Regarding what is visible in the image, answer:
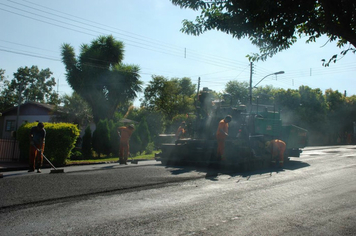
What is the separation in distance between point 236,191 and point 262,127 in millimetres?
6317

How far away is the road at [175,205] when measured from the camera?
15.3ft

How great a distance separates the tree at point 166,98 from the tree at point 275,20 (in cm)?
3054

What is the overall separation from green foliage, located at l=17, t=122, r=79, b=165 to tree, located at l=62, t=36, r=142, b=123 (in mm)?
16521

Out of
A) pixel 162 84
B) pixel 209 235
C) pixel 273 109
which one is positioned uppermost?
pixel 162 84

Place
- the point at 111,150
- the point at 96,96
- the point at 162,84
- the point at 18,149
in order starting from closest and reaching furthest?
the point at 18,149 < the point at 111,150 < the point at 96,96 < the point at 162,84

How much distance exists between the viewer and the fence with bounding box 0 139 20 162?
1434 cm

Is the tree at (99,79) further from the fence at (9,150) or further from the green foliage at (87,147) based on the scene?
the fence at (9,150)

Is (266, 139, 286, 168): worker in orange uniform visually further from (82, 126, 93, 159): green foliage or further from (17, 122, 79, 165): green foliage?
(82, 126, 93, 159): green foliage

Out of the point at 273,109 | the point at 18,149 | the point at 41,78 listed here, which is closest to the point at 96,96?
the point at 18,149

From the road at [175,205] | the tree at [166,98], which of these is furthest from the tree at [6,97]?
the road at [175,205]

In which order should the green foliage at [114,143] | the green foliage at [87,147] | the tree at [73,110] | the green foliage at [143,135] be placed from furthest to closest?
the tree at [73,110]
the green foliage at [143,135]
the green foliage at [114,143]
the green foliage at [87,147]

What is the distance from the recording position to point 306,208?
591 centimetres

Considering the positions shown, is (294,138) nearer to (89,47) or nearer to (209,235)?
(209,235)

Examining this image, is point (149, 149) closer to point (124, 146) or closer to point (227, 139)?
point (124, 146)
